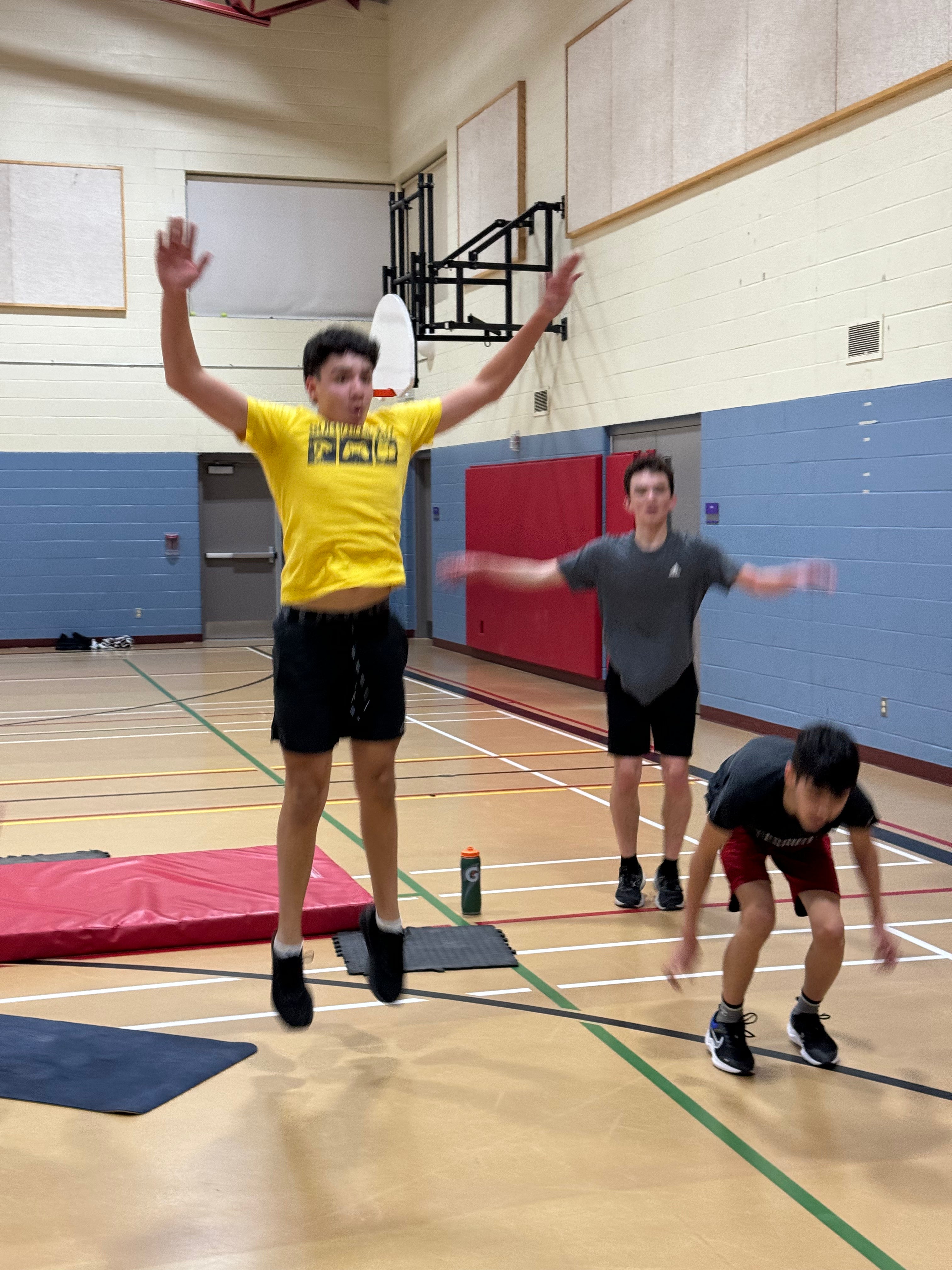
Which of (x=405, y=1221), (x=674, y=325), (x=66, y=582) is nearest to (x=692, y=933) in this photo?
(x=405, y=1221)

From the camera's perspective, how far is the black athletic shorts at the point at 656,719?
4.73 meters

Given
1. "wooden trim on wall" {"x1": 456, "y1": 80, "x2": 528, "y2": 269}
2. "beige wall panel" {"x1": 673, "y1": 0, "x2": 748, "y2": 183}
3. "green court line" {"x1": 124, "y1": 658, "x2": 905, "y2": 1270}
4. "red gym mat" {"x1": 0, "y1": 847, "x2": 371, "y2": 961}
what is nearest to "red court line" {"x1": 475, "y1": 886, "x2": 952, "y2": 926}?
"green court line" {"x1": 124, "y1": 658, "x2": 905, "y2": 1270}

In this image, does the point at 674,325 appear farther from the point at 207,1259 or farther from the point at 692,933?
the point at 207,1259

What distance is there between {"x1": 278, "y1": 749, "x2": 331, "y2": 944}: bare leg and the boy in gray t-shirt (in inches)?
46.6

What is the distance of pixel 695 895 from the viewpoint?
10.2 ft

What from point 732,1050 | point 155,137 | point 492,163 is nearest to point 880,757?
point 732,1050

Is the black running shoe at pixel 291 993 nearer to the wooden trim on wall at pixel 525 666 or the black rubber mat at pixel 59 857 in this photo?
the black rubber mat at pixel 59 857

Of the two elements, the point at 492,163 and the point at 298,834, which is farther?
the point at 492,163

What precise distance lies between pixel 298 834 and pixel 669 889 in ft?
6.44

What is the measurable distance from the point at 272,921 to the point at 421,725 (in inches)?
202

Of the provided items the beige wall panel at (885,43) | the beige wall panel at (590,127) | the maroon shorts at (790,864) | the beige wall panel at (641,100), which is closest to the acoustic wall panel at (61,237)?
the beige wall panel at (590,127)

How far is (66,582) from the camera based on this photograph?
51.7ft

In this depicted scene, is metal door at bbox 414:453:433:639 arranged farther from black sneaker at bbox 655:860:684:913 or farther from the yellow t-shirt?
the yellow t-shirt

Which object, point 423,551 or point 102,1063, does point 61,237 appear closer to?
point 423,551
